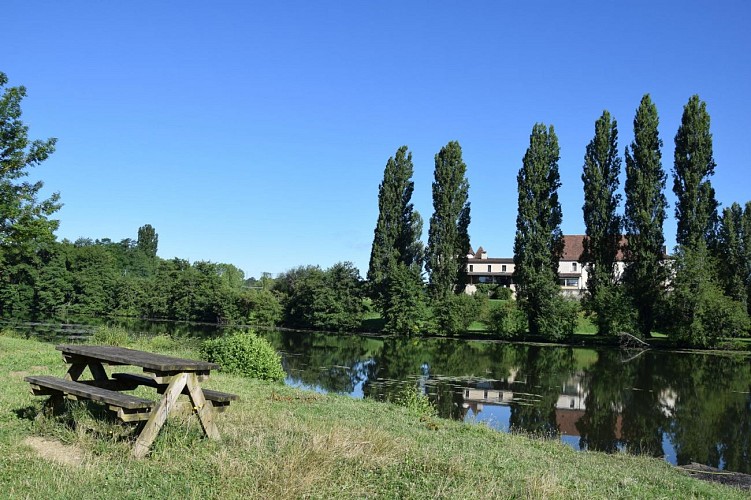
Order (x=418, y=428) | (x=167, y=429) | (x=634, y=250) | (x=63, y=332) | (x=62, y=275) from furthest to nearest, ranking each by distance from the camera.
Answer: (x=62, y=275) → (x=634, y=250) → (x=63, y=332) → (x=418, y=428) → (x=167, y=429)

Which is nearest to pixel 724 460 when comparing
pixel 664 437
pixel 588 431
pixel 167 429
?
pixel 664 437

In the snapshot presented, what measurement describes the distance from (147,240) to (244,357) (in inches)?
4189

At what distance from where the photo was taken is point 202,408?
610cm

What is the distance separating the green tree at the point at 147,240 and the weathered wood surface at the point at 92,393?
112 meters

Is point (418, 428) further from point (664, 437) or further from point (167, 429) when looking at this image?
point (664, 437)

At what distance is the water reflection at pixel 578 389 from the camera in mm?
14633

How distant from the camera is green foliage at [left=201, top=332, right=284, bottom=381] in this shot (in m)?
15.1

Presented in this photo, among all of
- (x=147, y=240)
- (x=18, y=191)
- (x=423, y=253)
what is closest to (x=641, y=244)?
(x=423, y=253)

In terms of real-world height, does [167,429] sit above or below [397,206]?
below

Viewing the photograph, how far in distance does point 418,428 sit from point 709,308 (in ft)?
123

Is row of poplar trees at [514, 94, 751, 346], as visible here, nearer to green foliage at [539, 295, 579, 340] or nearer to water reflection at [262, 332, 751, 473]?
green foliage at [539, 295, 579, 340]

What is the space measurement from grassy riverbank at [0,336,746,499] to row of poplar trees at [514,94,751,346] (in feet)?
120

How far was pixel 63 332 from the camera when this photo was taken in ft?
111

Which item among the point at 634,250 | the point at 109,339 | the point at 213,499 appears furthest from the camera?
the point at 634,250
